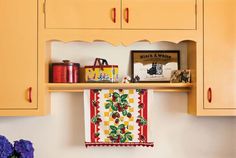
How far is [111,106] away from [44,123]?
19.7 inches

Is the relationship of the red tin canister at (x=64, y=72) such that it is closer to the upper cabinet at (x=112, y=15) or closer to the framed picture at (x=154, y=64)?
the upper cabinet at (x=112, y=15)

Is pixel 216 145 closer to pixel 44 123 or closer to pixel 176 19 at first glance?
pixel 176 19

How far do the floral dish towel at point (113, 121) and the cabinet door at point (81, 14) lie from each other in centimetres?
47

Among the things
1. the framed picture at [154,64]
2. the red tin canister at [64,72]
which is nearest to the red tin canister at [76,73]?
the red tin canister at [64,72]

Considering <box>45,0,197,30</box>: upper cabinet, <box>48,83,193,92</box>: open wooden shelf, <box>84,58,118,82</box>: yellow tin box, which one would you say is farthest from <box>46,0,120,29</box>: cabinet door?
<box>48,83,193,92</box>: open wooden shelf

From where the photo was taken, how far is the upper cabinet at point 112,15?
8.17 ft

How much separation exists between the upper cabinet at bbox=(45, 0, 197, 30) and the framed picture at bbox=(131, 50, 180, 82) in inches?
11.4

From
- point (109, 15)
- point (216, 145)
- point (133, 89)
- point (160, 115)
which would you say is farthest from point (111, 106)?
point (216, 145)

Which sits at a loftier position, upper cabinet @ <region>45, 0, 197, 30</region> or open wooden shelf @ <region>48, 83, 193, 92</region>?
upper cabinet @ <region>45, 0, 197, 30</region>

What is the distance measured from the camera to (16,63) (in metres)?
2.49

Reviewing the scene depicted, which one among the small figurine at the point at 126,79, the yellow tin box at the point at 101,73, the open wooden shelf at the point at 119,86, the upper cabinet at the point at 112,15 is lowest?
the open wooden shelf at the point at 119,86

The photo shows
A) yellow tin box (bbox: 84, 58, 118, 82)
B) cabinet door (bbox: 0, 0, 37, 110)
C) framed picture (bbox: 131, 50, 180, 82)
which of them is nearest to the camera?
cabinet door (bbox: 0, 0, 37, 110)

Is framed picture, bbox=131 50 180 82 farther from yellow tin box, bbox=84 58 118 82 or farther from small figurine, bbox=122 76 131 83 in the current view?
yellow tin box, bbox=84 58 118 82

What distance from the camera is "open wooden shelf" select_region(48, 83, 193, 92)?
8.47 feet
